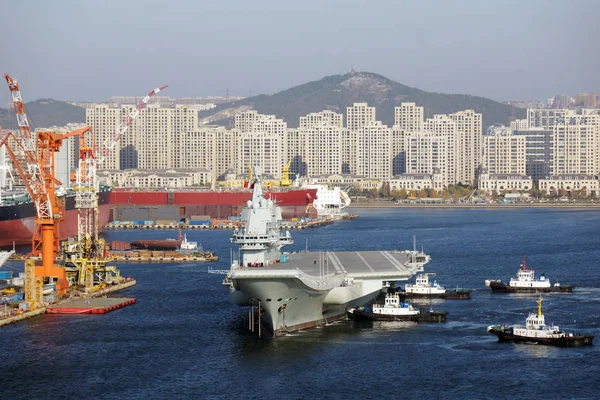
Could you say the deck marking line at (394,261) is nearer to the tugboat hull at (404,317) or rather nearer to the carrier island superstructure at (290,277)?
the carrier island superstructure at (290,277)

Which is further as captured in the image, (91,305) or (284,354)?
(91,305)

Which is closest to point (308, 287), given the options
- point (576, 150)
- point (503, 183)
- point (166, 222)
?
point (166, 222)

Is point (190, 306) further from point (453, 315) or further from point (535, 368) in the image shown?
point (535, 368)

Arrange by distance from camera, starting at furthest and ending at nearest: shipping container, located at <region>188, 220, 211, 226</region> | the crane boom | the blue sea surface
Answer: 1. shipping container, located at <region>188, 220, 211, 226</region>
2. the crane boom
3. the blue sea surface

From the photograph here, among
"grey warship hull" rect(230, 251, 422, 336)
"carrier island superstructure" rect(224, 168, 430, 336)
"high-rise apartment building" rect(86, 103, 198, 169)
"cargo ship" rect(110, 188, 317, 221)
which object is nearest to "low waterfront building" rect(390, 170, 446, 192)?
"high-rise apartment building" rect(86, 103, 198, 169)

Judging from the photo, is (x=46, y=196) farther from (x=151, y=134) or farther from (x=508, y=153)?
(x=151, y=134)

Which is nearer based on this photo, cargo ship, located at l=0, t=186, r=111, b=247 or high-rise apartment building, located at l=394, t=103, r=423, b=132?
cargo ship, located at l=0, t=186, r=111, b=247

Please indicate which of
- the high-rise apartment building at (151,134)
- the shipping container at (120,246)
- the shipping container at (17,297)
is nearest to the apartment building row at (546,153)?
the high-rise apartment building at (151,134)

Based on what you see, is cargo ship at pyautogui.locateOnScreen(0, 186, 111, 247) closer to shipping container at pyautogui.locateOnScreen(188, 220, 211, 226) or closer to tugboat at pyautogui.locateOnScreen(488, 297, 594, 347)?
shipping container at pyautogui.locateOnScreen(188, 220, 211, 226)
